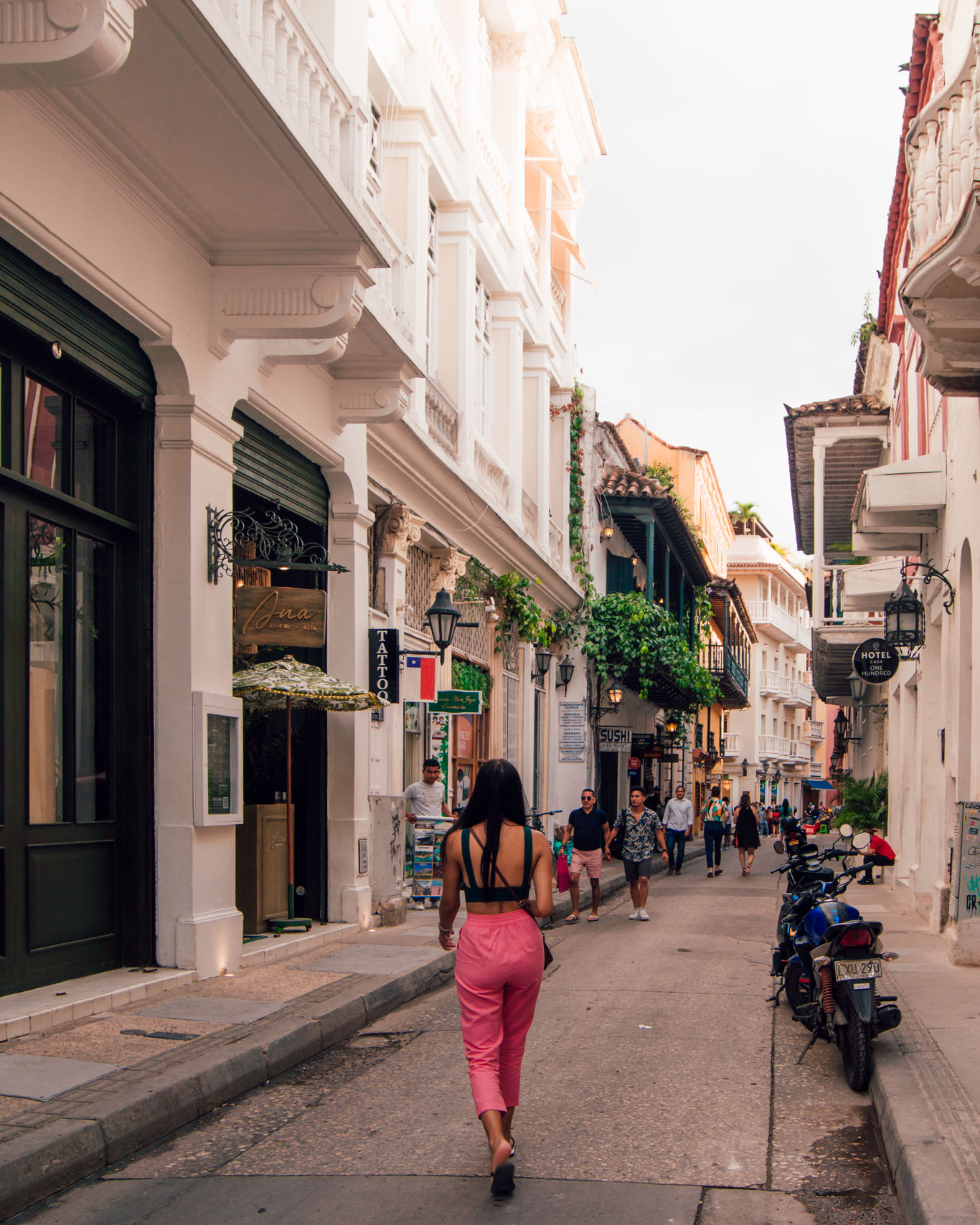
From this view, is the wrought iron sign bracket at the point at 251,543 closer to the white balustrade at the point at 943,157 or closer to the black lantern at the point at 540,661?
the white balustrade at the point at 943,157

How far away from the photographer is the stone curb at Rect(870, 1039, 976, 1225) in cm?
464

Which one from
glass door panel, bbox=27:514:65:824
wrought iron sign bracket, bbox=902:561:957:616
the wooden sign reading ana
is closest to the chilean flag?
the wooden sign reading ana

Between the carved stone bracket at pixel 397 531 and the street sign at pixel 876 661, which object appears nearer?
A: the carved stone bracket at pixel 397 531

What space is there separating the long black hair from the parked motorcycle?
2.47 m

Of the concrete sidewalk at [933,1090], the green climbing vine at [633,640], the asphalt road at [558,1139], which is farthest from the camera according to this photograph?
the green climbing vine at [633,640]

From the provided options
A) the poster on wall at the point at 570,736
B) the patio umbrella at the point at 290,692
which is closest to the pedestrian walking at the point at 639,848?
the patio umbrella at the point at 290,692

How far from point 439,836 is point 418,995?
184 inches

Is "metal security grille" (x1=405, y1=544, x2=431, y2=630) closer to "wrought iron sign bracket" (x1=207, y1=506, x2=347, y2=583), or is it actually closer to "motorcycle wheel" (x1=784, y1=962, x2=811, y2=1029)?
"wrought iron sign bracket" (x1=207, y1=506, x2=347, y2=583)

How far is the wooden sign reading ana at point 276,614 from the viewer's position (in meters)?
10.9

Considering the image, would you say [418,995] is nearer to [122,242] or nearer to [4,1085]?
[4,1085]

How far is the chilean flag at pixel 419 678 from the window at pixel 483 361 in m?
6.23

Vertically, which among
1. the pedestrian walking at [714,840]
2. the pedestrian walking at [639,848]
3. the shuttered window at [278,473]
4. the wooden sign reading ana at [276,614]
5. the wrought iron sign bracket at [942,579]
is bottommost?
the pedestrian walking at [714,840]

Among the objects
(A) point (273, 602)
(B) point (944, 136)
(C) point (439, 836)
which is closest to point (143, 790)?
(A) point (273, 602)

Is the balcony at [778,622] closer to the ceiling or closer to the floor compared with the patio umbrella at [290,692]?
closer to the ceiling
